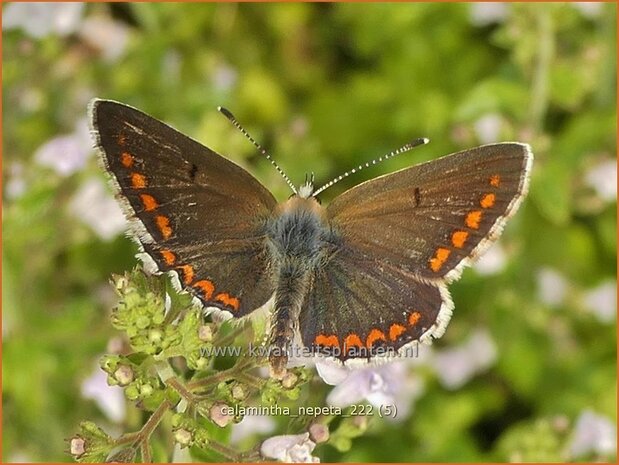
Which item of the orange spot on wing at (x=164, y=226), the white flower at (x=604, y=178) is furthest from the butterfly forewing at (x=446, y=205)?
the white flower at (x=604, y=178)

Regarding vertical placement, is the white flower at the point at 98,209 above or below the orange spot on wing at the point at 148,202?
above

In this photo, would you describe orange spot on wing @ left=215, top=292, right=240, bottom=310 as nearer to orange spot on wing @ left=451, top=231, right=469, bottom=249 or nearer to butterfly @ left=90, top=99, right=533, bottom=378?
butterfly @ left=90, top=99, right=533, bottom=378

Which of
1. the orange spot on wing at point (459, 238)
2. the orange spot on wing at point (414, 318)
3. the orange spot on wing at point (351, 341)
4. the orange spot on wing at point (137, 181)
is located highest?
the orange spot on wing at point (137, 181)

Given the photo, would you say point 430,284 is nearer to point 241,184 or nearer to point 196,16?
point 241,184

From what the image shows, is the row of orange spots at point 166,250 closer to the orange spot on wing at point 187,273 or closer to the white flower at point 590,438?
the orange spot on wing at point 187,273

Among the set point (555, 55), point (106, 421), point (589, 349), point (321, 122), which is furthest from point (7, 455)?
point (555, 55)

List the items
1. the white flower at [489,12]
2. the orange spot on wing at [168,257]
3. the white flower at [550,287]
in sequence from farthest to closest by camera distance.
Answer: the white flower at [550,287] → the white flower at [489,12] → the orange spot on wing at [168,257]

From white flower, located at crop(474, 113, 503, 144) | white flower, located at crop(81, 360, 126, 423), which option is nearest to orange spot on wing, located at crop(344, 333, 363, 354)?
white flower, located at crop(81, 360, 126, 423)
